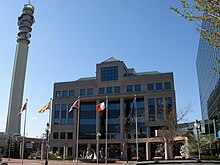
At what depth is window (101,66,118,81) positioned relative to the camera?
242ft

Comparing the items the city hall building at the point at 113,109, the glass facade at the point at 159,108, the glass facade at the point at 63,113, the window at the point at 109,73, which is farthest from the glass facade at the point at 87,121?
the glass facade at the point at 159,108

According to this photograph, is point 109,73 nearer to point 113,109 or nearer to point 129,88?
point 129,88

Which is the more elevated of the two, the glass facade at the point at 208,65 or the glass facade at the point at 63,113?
the glass facade at the point at 208,65

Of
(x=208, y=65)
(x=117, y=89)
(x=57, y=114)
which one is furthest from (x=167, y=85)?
(x=57, y=114)

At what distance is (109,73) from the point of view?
74438mm

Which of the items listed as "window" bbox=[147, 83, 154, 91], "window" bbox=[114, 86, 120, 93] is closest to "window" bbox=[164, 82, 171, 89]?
"window" bbox=[147, 83, 154, 91]

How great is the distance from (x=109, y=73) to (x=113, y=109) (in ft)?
34.3

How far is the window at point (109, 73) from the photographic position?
7369 centimetres

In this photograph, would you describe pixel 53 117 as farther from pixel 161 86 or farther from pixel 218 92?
pixel 218 92

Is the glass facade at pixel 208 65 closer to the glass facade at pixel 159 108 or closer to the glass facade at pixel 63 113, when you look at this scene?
the glass facade at pixel 159 108

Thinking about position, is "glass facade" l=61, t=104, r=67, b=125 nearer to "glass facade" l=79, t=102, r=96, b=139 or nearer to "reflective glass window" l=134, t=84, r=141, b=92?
"glass facade" l=79, t=102, r=96, b=139

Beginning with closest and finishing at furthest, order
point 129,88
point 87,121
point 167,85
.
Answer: point 167,85 < point 129,88 < point 87,121

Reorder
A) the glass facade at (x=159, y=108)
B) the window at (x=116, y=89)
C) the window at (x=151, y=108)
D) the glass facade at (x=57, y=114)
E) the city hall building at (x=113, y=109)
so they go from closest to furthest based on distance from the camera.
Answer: the glass facade at (x=159, y=108) → the city hall building at (x=113, y=109) → the window at (x=151, y=108) → the window at (x=116, y=89) → the glass facade at (x=57, y=114)

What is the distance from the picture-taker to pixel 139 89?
231 feet
